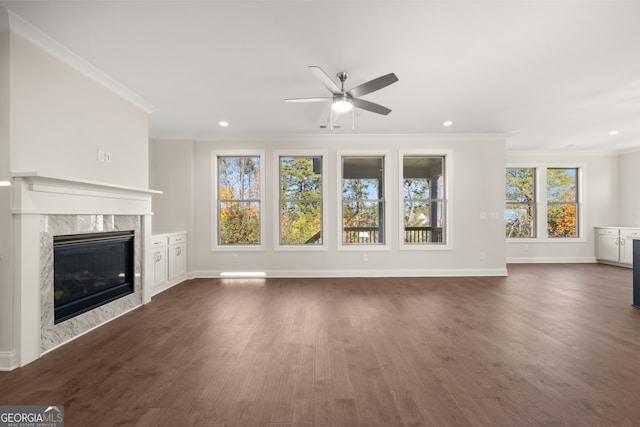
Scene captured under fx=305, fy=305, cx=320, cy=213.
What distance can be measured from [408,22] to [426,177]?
13.9 ft

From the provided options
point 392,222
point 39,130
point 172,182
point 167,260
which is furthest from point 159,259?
point 392,222

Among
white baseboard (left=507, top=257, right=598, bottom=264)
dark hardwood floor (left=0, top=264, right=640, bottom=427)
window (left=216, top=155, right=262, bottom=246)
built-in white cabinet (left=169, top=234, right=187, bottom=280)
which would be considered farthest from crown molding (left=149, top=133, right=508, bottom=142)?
white baseboard (left=507, top=257, right=598, bottom=264)

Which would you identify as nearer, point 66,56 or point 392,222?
point 66,56

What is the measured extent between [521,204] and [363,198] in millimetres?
4512

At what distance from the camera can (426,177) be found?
6.35 m

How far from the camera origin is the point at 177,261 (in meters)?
5.42

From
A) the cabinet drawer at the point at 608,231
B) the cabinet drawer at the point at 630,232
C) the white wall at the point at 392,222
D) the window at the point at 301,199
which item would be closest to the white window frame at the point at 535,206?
the cabinet drawer at the point at 608,231

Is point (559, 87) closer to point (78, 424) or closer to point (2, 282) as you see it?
point (78, 424)

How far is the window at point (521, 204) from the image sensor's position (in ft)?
25.4

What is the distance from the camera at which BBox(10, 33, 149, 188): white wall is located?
250 centimetres

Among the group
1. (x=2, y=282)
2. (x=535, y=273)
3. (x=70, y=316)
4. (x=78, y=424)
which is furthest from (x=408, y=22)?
(x=535, y=273)

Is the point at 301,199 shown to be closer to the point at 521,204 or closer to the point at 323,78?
the point at 323,78

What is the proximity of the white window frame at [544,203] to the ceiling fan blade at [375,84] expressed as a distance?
628cm

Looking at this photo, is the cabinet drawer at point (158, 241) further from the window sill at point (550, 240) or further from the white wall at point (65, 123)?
the window sill at point (550, 240)
